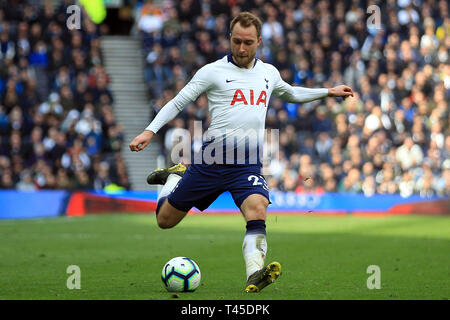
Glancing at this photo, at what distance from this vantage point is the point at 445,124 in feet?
93.1

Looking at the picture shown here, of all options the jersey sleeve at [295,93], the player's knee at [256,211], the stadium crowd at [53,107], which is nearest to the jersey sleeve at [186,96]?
the jersey sleeve at [295,93]

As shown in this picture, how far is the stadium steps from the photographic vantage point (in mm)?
28656

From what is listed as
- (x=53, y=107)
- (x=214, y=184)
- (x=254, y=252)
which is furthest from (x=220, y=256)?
(x=53, y=107)

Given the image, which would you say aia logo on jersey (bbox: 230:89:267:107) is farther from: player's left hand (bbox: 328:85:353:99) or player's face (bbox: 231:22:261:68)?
player's left hand (bbox: 328:85:353:99)

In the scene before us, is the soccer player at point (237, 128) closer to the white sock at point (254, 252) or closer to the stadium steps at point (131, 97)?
the white sock at point (254, 252)

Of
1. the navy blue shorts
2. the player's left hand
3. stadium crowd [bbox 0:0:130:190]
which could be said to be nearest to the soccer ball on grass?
the navy blue shorts

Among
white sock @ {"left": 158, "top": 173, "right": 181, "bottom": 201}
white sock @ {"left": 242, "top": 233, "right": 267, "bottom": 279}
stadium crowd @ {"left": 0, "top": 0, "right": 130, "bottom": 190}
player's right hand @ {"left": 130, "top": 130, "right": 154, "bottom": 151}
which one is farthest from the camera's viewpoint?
stadium crowd @ {"left": 0, "top": 0, "right": 130, "bottom": 190}

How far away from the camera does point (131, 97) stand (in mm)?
30266

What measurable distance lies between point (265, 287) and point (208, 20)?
71.2ft

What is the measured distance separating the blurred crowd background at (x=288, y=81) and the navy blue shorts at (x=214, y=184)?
15.3 metres

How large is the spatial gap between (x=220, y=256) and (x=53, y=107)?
44.6 feet

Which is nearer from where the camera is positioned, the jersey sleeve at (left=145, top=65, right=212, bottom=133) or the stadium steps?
the jersey sleeve at (left=145, top=65, right=212, bottom=133)

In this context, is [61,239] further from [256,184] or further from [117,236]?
[256,184]

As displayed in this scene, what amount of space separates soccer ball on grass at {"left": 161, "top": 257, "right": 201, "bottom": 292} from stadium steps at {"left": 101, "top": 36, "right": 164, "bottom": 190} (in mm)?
17984
